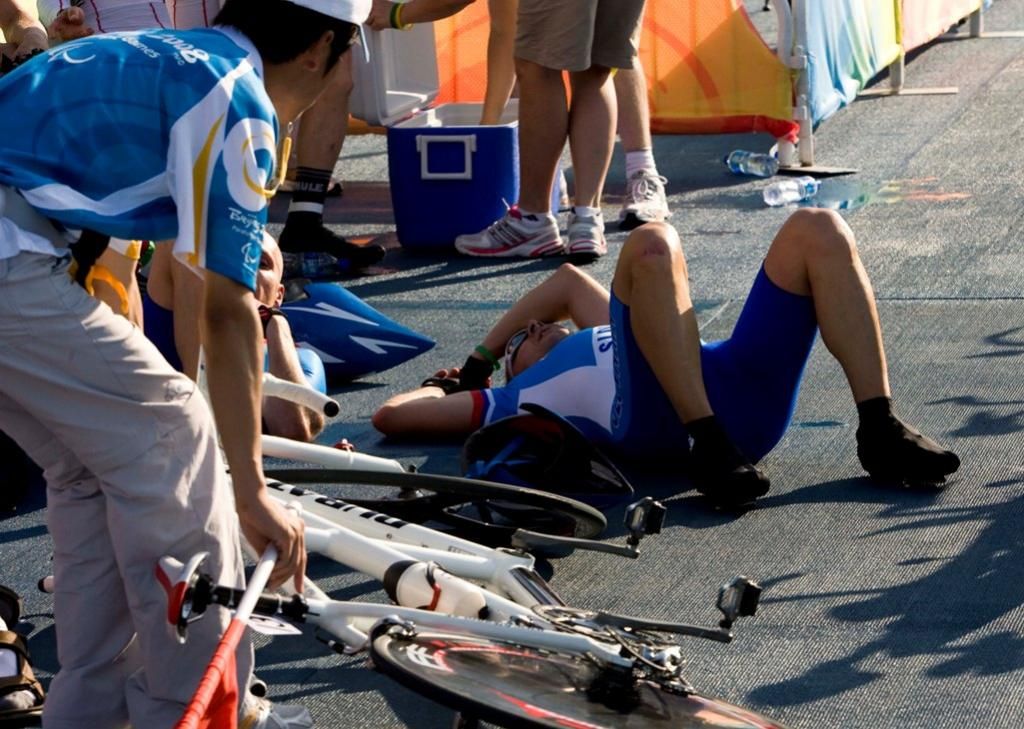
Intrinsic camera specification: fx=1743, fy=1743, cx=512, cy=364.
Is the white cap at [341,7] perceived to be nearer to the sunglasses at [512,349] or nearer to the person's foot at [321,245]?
the sunglasses at [512,349]

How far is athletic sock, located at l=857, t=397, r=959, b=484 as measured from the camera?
444cm

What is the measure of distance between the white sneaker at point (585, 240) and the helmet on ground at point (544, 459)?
2655 mm

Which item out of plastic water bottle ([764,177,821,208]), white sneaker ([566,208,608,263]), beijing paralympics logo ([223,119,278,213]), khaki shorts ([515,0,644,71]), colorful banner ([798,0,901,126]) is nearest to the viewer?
beijing paralympics logo ([223,119,278,213])

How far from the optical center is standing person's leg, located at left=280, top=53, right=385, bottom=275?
23.9 ft

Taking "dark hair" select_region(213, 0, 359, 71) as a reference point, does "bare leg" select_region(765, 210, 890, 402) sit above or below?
below

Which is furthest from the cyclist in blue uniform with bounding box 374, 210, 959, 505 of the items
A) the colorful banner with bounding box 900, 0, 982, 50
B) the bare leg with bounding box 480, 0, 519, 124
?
the colorful banner with bounding box 900, 0, 982, 50

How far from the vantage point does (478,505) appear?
4.14 meters

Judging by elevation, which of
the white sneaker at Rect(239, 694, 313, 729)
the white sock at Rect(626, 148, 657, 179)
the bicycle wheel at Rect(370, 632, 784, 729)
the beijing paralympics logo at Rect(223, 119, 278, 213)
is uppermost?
the beijing paralympics logo at Rect(223, 119, 278, 213)

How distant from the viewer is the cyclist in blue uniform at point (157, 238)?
2.75 metres

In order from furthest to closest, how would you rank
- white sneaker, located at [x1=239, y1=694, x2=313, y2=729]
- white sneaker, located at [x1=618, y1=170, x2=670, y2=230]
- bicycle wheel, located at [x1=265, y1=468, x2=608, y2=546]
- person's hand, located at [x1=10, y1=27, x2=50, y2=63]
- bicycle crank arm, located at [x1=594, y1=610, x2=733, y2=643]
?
white sneaker, located at [x1=618, y1=170, x2=670, y2=230]
person's hand, located at [x1=10, y1=27, x2=50, y2=63]
bicycle wheel, located at [x1=265, y1=468, x2=608, y2=546]
white sneaker, located at [x1=239, y1=694, x2=313, y2=729]
bicycle crank arm, located at [x1=594, y1=610, x2=733, y2=643]

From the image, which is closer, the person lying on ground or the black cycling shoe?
the person lying on ground

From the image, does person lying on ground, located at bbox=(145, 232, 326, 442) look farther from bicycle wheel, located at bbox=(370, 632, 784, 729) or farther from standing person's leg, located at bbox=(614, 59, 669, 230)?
standing person's leg, located at bbox=(614, 59, 669, 230)

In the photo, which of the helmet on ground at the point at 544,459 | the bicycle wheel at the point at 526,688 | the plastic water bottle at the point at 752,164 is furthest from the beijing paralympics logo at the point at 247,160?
the plastic water bottle at the point at 752,164

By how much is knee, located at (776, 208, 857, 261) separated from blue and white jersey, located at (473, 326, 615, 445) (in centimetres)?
59
